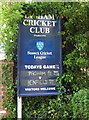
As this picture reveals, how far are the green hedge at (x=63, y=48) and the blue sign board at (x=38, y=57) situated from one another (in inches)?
3.9

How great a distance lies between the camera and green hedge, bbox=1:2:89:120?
412 cm

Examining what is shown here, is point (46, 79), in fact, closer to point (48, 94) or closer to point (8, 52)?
point (48, 94)

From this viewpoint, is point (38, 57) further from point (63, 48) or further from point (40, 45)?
point (63, 48)

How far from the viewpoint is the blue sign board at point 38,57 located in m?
4.14

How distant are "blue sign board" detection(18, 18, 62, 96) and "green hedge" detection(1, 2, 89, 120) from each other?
0.33ft

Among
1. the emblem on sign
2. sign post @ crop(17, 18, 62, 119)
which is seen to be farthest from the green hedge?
the emblem on sign

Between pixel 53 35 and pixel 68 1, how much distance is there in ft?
1.62

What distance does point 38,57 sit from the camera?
13.6 feet

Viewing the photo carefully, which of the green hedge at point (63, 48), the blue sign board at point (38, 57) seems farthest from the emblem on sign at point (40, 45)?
the green hedge at point (63, 48)

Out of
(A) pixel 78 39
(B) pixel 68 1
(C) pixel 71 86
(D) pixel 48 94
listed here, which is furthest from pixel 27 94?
(B) pixel 68 1

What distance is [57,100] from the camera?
13.7 feet

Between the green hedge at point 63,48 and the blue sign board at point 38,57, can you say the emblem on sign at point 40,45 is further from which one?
the green hedge at point 63,48

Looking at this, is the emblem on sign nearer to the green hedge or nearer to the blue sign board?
the blue sign board

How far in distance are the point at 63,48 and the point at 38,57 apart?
403 mm
